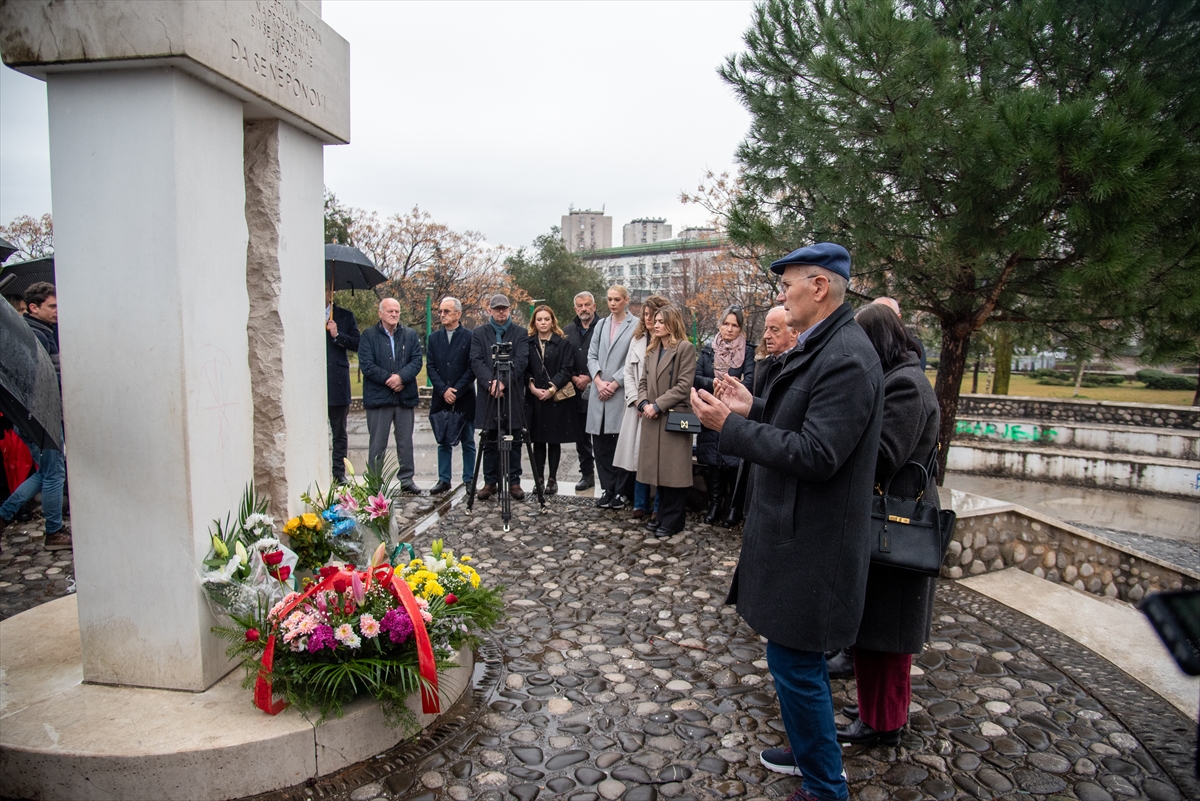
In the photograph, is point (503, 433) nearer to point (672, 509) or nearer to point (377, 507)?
point (672, 509)

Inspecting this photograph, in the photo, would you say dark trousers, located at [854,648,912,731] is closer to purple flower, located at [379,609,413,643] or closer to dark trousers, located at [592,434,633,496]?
purple flower, located at [379,609,413,643]

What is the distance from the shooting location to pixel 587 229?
3371 inches

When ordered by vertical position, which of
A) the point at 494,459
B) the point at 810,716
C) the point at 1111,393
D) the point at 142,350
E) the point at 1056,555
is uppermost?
the point at 142,350

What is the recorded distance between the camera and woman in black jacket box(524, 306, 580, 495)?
7363 mm

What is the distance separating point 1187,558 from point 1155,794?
9047 mm

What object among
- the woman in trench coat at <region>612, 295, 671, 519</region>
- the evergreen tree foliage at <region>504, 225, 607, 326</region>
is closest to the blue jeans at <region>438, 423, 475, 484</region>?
the woman in trench coat at <region>612, 295, 671, 519</region>

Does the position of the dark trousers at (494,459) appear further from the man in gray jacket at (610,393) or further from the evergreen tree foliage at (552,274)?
the evergreen tree foliage at (552,274)

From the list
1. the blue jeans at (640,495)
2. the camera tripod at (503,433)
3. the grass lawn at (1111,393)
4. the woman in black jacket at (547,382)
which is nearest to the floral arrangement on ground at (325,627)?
the camera tripod at (503,433)

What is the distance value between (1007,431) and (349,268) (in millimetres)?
15627

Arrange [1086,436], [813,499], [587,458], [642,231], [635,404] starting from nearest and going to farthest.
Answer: [813,499] → [635,404] → [587,458] → [1086,436] → [642,231]

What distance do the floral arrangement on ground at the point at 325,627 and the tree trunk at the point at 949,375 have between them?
5.77 metres

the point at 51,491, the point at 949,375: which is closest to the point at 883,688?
the point at 949,375

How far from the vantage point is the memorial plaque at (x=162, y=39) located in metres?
2.62

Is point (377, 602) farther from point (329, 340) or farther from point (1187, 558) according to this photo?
point (1187, 558)
